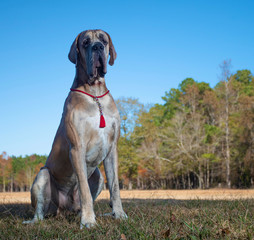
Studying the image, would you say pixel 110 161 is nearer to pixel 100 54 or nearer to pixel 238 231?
pixel 100 54

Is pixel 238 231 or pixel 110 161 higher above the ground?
pixel 110 161

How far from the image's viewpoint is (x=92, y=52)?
3607 mm

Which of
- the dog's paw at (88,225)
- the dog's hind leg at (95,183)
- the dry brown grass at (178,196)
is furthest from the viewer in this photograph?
the dry brown grass at (178,196)

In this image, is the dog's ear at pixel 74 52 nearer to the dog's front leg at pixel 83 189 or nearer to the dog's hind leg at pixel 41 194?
the dog's front leg at pixel 83 189

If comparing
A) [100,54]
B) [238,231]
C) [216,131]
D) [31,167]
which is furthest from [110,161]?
[31,167]

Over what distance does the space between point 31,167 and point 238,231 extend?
238 feet

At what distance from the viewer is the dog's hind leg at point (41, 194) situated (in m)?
3.86

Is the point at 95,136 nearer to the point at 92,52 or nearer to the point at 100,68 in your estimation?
the point at 100,68

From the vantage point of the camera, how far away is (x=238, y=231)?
2.51 metres

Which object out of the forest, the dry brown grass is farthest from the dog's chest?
the forest

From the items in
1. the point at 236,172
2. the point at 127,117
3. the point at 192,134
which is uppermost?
the point at 127,117

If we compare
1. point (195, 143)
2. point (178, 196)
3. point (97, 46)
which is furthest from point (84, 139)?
point (195, 143)

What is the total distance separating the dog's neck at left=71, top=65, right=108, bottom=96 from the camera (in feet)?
12.3

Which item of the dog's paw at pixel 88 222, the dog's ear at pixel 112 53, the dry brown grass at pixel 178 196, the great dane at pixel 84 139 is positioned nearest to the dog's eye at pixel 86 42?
the great dane at pixel 84 139
